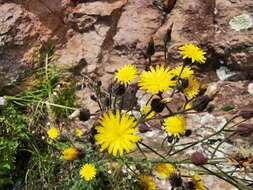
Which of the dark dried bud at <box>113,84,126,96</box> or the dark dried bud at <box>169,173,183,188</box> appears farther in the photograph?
the dark dried bud at <box>113,84,126,96</box>

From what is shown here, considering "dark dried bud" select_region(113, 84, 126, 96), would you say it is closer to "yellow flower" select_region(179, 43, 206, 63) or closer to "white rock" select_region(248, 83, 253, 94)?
"yellow flower" select_region(179, 43, 206, 63)

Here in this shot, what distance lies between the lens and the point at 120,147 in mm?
1773

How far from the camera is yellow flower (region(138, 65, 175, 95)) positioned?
193 centimetres

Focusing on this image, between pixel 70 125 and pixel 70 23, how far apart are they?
678 millimetres

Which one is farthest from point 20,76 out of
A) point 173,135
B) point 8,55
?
point 173,135

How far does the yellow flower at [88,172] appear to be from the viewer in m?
2.18

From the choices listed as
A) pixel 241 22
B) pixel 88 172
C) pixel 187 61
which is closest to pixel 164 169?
pixel 88 172

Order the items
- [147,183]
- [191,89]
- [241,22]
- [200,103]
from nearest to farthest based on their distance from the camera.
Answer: [200,103]
[191,89]
[147,183]
[241,22]

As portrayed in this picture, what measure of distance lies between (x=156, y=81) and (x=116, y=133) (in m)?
0.32

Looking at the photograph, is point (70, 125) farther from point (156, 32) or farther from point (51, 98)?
point (156, 32)

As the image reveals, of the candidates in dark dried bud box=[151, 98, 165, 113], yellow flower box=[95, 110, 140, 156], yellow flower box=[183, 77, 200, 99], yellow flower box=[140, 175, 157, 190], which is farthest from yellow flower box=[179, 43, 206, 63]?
yellow flower box=[140, 175, 157, 190]

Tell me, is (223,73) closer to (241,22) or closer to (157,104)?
(241,22)

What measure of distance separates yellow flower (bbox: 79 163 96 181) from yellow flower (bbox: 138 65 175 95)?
1.54ft

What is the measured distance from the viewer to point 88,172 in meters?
2.19
